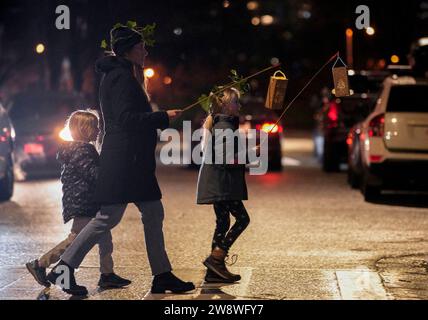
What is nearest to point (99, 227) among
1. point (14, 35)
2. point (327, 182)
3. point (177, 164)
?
point (327, 182)

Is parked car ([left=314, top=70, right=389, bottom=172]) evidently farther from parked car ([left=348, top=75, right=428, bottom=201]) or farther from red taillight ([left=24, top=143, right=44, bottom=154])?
red taillight ([left=24, top=143, right=44, bottom=154])

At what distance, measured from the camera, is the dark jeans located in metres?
9.27

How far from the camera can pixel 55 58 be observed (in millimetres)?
36156

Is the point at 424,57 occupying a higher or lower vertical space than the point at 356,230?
higher

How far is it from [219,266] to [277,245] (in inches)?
97.1

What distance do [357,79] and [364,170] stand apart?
1.49 metres

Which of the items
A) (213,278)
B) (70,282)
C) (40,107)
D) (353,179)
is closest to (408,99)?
(353,179)

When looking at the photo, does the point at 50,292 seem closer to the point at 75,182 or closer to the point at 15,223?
the point at 75,182

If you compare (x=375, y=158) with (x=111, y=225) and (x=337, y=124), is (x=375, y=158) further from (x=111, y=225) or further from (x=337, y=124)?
(x=111, y=225)

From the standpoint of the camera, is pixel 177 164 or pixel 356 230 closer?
pixel 356 230

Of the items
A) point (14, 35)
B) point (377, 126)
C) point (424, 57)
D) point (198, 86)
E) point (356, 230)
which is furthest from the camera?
point (198, 86)

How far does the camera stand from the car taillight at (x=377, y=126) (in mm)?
15734

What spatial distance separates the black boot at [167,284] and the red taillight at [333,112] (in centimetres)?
1384

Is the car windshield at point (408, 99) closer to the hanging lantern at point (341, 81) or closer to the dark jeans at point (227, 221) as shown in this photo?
the hanging lantern at point (341, 81)
